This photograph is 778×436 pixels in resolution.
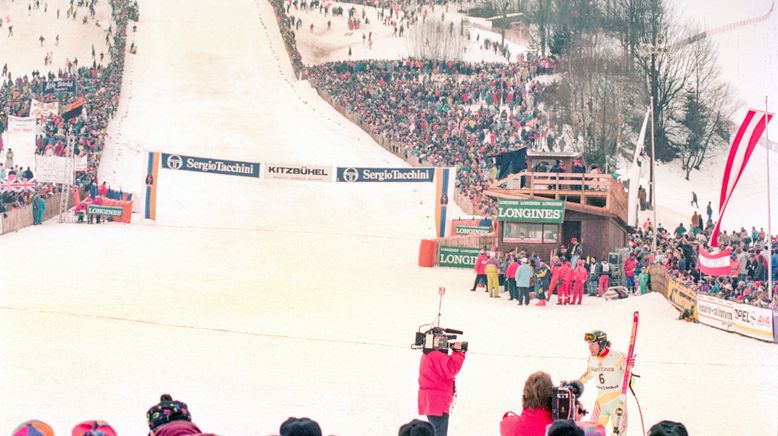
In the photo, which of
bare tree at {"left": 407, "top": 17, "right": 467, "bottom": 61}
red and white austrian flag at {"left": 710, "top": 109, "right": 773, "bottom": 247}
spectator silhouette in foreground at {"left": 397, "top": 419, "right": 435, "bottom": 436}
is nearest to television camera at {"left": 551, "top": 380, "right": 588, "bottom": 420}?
spectator silhouette in foreground at {"left": 397, "top": 419, "right": 435, "bottom": 436}

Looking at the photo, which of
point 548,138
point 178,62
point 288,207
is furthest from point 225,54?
point 288,207

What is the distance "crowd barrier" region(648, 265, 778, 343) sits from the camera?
19.6 metres

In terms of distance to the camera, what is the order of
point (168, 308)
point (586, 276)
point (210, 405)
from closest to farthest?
1. point (210, 405)
2. point (168, 308)
3. point (586, 276)

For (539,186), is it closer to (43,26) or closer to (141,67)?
(141,67)

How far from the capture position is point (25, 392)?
1453 cm

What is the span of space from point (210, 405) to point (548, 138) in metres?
36.9

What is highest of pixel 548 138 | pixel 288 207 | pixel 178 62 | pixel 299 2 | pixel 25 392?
pixel 299 2

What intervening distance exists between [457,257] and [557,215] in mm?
3863

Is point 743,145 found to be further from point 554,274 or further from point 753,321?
point 554,274

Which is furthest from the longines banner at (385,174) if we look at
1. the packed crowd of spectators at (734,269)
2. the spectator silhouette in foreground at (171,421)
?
the spectator silhouette in foreground at (171,421)

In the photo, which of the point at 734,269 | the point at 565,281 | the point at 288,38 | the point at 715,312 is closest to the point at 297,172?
the point at 565,281

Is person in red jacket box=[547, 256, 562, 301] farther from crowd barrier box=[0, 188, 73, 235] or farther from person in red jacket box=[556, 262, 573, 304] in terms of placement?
crowd barrier box=[0, 188, 73, 235]

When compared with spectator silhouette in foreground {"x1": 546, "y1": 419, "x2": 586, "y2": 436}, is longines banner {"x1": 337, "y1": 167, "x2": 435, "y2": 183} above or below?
above

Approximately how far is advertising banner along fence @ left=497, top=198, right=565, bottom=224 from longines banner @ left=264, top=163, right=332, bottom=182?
11517mm
